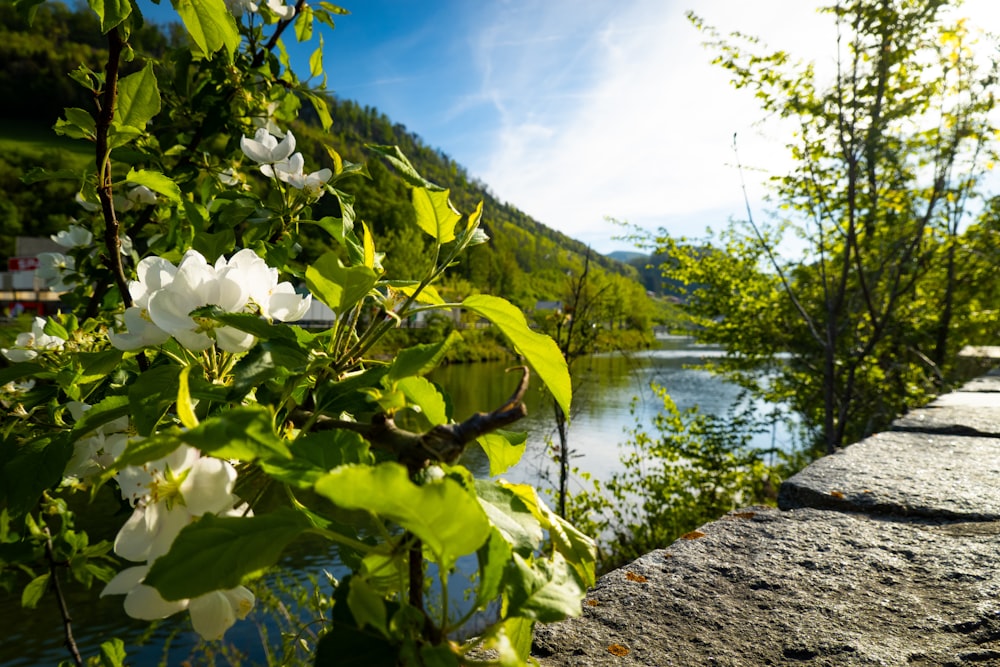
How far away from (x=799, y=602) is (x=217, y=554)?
1.06 meters

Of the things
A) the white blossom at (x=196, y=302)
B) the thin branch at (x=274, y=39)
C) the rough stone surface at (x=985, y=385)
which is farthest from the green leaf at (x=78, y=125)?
the rough stone surface at (x=985, y=385)

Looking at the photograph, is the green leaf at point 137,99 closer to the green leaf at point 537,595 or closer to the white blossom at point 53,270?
the green leaf at point 537,595

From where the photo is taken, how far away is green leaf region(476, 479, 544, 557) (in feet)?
1.35

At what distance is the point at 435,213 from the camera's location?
26.1 inches

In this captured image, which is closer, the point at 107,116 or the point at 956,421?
the point at 107,116

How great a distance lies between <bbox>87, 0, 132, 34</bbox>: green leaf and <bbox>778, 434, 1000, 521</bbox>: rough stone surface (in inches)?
77.4

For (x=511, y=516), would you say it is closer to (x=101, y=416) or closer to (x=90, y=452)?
(x=101, y=416)

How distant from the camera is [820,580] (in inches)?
44.6

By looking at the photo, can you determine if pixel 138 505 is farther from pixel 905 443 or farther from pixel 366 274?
pixel 905 443

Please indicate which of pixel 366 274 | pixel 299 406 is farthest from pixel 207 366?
pixel 366 274

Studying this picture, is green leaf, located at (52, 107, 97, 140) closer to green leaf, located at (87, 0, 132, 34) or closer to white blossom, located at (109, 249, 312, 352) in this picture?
green leaf, located at (87, 0, 132, 34)

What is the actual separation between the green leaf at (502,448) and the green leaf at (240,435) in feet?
1.03

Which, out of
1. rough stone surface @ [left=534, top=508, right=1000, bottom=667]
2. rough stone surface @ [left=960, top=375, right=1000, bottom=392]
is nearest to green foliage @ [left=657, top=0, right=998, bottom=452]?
rough stone surface @ [left=960, top=375, right=1000, bottom=392]

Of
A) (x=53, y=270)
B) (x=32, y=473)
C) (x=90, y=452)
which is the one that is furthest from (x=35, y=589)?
(x=32, y=473)
